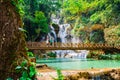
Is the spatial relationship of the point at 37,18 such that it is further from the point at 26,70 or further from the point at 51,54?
the point at 26,70

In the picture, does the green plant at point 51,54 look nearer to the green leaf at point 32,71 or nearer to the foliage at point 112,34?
the foliage at point 112,34

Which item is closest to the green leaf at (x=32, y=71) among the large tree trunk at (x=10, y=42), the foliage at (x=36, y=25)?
the large tree trunk at (x=10, y=42)

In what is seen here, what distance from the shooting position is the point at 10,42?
4.83 m

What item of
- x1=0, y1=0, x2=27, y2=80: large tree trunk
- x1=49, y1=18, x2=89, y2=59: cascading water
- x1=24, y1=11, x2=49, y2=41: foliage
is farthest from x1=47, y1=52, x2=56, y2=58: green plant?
x1=0, y1=0, x2=27, y2=80: large tree trunk

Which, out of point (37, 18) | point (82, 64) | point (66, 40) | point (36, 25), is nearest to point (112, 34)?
point (37, 18)

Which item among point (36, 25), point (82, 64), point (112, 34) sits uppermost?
point (36, 25)

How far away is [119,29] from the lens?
99.1 feet

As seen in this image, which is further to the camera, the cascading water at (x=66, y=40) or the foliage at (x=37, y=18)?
the cascading water at (x=66, y=40)

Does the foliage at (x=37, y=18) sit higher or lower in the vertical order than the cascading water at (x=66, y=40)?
higher

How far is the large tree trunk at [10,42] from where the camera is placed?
4750 millimetres

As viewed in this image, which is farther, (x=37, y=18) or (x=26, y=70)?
(x=37, y=18)

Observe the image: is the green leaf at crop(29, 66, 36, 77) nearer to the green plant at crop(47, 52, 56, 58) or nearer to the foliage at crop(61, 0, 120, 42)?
the foliage at crop(61, 0, 120, 42)

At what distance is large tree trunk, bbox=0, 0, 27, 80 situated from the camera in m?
4.75

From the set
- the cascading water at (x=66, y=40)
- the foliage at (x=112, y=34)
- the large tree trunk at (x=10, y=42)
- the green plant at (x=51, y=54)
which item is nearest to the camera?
the large tree trunk at (x=10, y=42)
